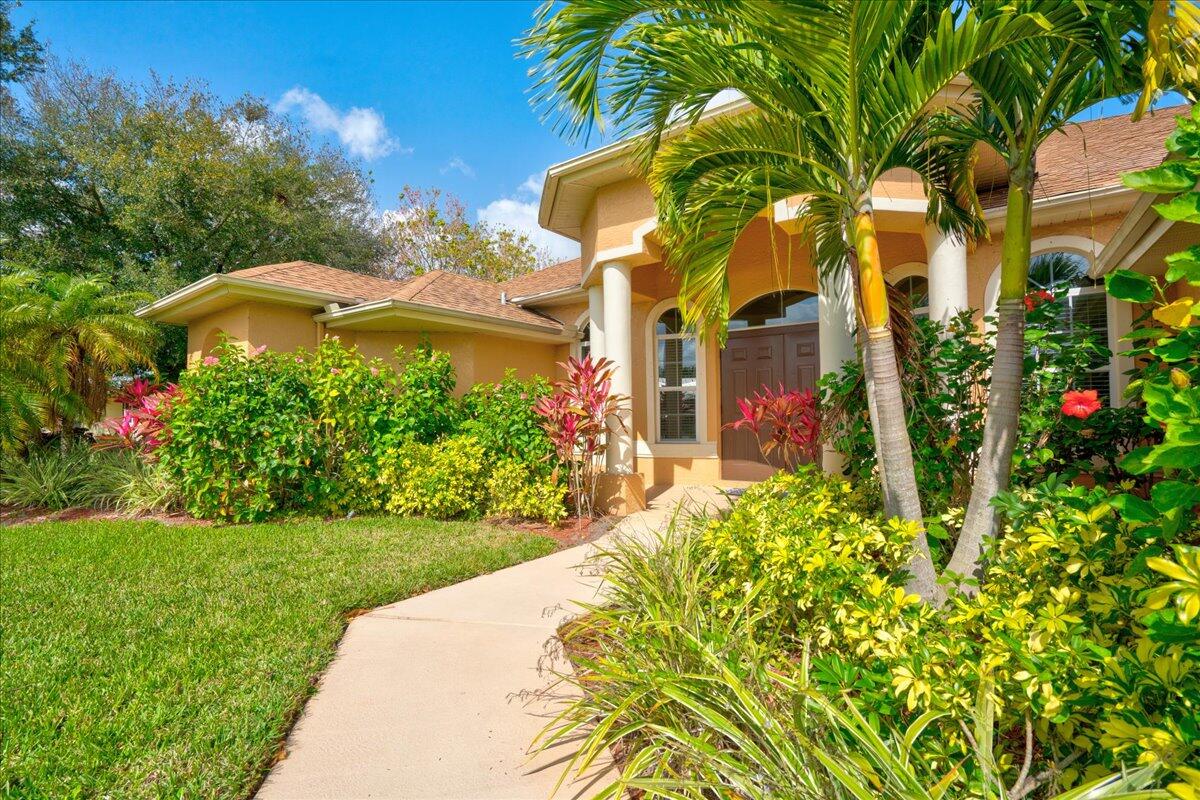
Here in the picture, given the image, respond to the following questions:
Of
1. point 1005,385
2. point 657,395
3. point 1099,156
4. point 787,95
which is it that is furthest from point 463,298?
point 1099,156

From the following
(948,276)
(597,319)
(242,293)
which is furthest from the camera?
(242,293)

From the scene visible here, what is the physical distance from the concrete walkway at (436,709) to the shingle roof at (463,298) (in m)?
7.00

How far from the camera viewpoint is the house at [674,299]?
675cm

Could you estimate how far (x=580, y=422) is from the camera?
25.0 feet

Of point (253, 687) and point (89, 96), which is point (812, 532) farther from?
point (89, 96)

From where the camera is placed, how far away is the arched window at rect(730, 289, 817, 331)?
391 inches

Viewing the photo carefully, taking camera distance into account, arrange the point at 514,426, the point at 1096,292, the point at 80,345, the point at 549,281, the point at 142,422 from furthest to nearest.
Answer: the point at 549,281 → the point at 80,345 → the point at 142,422 → the point at 514,426 → the point at 1096,292

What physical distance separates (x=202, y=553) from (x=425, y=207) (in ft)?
79.9

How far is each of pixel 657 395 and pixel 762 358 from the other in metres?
2.06

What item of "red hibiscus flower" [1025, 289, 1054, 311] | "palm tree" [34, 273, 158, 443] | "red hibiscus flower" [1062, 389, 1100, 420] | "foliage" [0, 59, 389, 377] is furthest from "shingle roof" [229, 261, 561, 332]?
"red hibiscus flower" [1062, 389, 1100, 420]

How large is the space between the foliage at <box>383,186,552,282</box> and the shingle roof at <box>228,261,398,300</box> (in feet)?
48.6

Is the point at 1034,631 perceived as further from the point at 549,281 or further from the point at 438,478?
the point at 549,281

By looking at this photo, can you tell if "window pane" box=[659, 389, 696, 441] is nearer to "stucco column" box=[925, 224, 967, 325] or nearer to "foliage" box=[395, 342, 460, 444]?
"foliage" box=[395, 342, 460, 444]

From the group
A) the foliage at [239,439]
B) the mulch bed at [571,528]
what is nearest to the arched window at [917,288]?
the mulch bed at [571,528]
